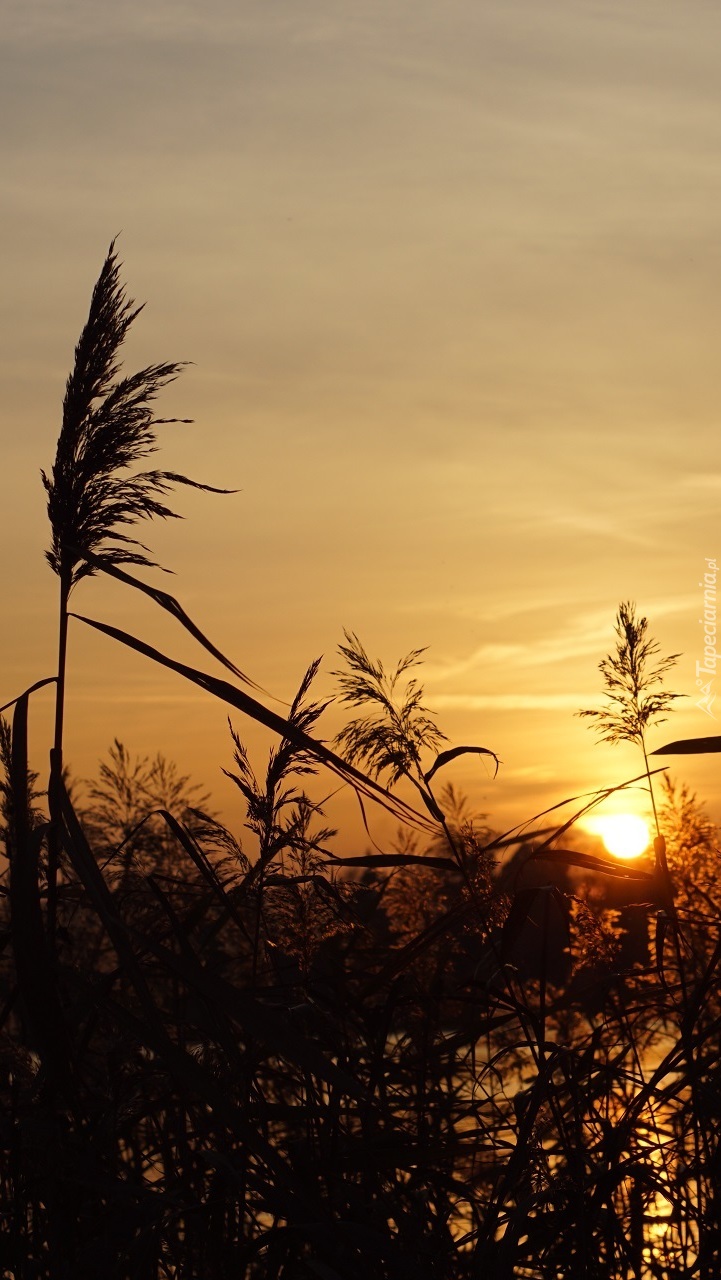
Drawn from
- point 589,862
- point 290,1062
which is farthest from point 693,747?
point 290,1062

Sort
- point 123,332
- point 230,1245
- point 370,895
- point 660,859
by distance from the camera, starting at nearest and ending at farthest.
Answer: point 660,859 → point 230,1245 → point 123,332 → point 370,895

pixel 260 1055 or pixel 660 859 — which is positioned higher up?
pixel 660 859

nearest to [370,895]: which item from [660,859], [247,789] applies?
[247,789]

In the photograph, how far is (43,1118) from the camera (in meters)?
2.29

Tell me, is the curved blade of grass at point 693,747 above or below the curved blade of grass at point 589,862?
above

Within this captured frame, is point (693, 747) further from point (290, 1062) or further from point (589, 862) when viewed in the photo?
point (290, 1062)

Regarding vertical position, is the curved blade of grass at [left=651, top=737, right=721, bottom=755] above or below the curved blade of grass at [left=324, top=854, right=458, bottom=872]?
above

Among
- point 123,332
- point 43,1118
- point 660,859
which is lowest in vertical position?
point 43,1118

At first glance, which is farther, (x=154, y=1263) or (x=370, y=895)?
(x=370, y=895)

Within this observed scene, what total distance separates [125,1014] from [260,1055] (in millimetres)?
378

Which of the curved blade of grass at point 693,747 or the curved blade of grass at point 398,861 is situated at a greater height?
the curved blade of grass at point 693,747

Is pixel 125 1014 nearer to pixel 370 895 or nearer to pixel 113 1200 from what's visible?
pixel 113 1200

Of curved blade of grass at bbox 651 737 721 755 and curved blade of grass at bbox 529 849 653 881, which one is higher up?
curved blade of grass at bbox 651 737 721 755

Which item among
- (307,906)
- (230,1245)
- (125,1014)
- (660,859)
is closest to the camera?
(125,1014)
